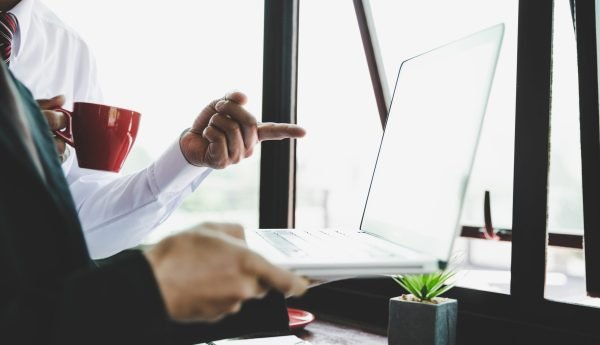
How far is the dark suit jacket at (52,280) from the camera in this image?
0.34 meters

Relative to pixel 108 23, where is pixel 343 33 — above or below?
below

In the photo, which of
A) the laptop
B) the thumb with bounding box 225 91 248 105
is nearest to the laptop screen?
the laptop

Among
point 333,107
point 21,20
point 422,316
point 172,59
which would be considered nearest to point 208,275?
point 422,316

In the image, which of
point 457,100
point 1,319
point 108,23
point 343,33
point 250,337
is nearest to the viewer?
point 1,319

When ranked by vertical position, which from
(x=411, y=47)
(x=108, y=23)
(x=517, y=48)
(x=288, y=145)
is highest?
(x=108, y=23)

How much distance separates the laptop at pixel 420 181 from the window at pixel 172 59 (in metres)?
1.00

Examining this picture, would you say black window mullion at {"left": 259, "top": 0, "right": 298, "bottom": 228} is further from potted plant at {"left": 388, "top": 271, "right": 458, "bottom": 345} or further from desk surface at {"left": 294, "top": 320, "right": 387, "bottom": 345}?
potted plant at {"left": 388, "top": 271, "right": 458, "bottom": 345}

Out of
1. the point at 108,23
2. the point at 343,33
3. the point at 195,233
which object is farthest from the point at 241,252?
the point at 108,23

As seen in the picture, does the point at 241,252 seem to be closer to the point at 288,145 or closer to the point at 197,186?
the point at 197,186

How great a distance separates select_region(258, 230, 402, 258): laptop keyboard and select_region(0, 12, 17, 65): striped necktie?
0.75 meters

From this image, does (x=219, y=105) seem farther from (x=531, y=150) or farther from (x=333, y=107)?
(x=333, y=107)

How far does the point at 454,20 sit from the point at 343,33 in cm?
50

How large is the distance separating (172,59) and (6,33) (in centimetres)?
133

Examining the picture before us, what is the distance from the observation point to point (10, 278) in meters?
0.35
